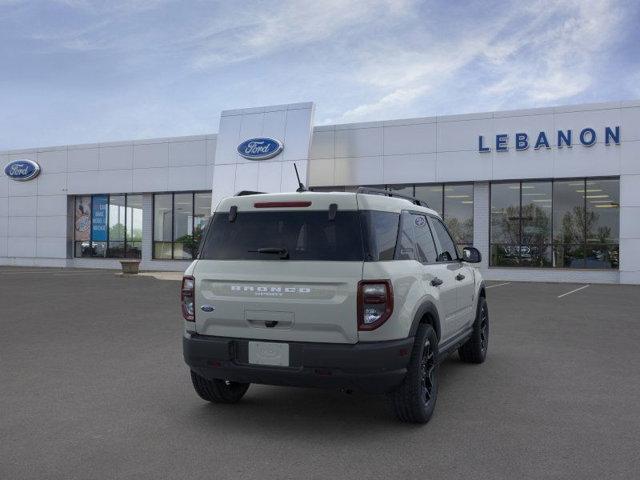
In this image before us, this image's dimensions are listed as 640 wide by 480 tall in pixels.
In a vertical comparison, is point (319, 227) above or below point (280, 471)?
above

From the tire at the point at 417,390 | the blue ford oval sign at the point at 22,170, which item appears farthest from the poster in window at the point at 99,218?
the tire at the point at 417,390

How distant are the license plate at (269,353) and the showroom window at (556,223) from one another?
21624mm

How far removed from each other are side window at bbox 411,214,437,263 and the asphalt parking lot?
1.35m

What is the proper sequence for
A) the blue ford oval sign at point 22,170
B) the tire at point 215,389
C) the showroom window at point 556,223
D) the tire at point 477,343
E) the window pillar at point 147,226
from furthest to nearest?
the blue ford oval sign at point 22,170, the window pillar at point 147,226, the showroom window at point 556,223, the tire at point 477,343, the tire at point 215,389

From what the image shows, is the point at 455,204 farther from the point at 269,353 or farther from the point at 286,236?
the point at 269,353

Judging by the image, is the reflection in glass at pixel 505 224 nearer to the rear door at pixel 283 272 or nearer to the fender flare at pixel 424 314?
the fender flare at pixel 424 314

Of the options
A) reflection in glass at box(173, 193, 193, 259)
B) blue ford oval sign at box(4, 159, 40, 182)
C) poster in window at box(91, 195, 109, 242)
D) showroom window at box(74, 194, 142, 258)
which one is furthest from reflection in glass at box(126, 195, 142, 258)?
blue ford oval sign at box(4, 159, 40, 182)

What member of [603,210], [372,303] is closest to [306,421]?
[372,303]

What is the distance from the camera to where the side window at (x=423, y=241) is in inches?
221

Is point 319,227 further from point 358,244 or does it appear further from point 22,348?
point 22,348

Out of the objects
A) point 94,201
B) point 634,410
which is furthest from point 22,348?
point 94,201

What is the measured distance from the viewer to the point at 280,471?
4.03 metres

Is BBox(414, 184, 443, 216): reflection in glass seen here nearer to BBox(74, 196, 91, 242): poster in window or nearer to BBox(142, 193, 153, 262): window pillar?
BBox(142, 193, 153, 262): window pillar

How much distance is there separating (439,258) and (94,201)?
98.4 ft
